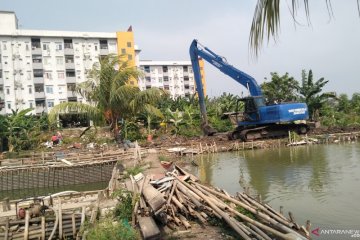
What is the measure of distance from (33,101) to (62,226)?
40.6 metres

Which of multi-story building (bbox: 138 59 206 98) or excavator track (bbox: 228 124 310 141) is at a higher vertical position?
multi-story building (bbox: 138 59 206 98)

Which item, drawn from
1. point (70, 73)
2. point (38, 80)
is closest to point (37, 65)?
point (38, 80)

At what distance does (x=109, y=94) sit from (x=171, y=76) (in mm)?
50664

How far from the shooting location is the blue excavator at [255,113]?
2545 centimetres

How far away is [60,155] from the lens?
2227 cm

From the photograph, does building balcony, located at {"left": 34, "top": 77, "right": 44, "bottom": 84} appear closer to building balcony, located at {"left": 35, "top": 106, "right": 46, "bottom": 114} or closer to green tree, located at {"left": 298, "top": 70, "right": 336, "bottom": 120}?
building balcony, located at {"left": 35, "top": 106, "right": 46, "bottom": 114}

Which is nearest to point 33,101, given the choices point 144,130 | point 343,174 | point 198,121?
point 144,130

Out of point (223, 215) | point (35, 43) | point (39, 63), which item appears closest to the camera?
point (223, 215)

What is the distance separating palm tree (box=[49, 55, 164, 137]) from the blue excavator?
7.95m

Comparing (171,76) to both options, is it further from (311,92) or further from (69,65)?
(311,92)

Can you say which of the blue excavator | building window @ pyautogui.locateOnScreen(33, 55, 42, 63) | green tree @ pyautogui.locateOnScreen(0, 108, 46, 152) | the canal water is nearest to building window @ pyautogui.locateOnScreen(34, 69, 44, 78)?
building window @ pyautogui.locateOnScreen(33, 55, 42, 63)

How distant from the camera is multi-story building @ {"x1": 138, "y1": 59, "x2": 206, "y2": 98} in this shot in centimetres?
6812

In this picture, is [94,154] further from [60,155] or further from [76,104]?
[76,104]

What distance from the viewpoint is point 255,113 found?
83.9 ft
